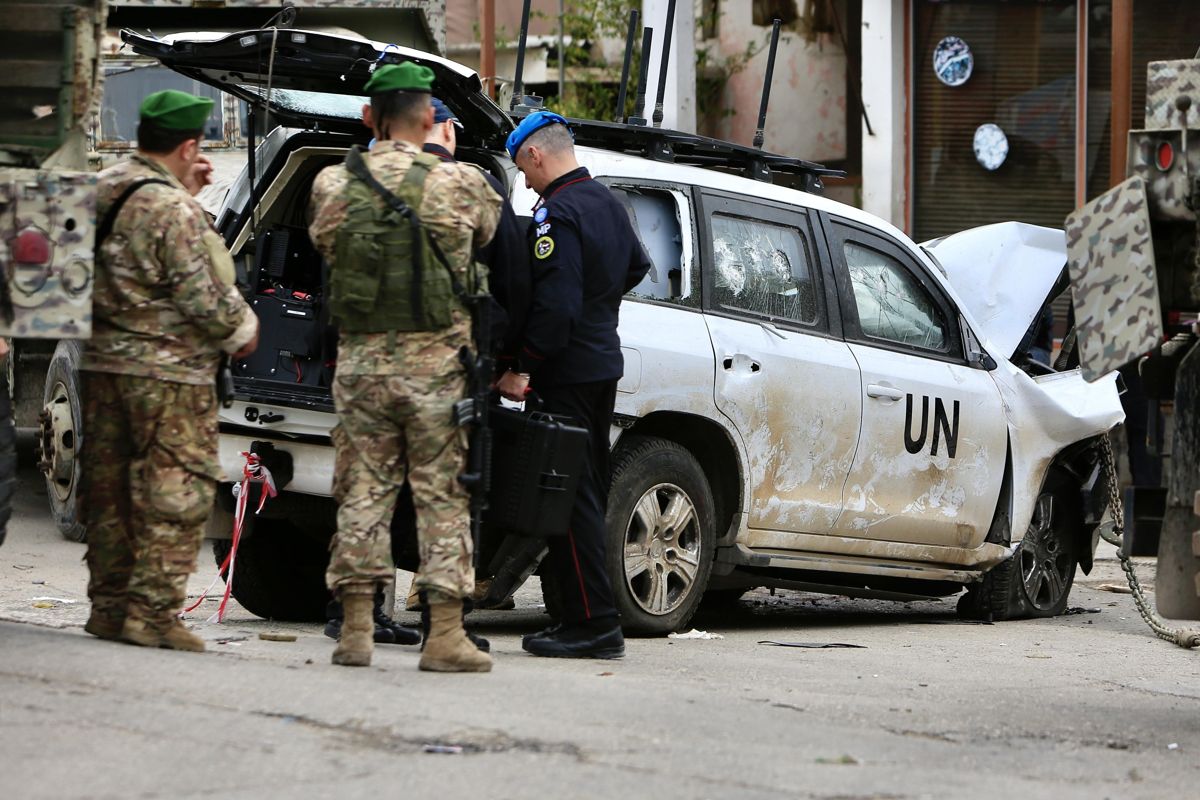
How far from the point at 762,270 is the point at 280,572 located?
89.1 inches

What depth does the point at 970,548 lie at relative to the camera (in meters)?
8.59

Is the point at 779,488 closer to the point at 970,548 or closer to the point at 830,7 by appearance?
the point at 970,548

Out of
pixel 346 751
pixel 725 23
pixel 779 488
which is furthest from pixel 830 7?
pixel 346 751

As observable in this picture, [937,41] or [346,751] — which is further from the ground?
[937,41]

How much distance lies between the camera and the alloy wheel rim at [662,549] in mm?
7102

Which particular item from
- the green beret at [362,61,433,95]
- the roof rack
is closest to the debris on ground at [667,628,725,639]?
the roof rack

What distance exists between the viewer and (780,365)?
295 inches

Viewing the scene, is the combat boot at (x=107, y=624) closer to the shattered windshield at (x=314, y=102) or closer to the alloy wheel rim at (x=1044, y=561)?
the shattered windshield at (x=314, y=102)

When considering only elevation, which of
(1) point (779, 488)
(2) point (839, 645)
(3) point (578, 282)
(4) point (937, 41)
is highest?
(4) point (937, 41)

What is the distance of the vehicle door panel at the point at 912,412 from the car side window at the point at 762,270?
232 millimetres

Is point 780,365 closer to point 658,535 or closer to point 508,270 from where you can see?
point 658,535

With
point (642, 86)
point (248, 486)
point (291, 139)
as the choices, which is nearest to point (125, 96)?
point (291, 139)

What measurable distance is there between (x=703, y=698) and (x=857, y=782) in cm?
110

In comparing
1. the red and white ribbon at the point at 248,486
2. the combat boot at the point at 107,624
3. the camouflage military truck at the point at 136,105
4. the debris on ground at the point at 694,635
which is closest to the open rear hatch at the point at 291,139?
the red and white ribbon at the point at 248,486
